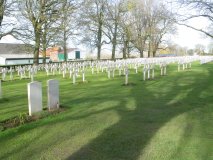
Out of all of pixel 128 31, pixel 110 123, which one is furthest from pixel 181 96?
pixel 128 31

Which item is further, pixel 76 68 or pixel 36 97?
pixel 76 68

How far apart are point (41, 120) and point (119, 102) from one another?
3523mm

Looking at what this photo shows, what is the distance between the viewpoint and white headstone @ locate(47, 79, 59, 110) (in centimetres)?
891

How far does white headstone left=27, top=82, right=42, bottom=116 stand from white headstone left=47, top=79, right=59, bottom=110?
47cm

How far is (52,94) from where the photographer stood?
901cm

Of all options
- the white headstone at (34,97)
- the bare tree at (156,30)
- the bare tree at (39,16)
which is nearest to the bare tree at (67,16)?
the bare tree at (39,16)

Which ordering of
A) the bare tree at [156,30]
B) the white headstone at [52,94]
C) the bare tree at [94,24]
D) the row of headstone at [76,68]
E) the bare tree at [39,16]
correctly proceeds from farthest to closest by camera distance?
1. the bare tree at [156,30]
2. the bare tree at [94,24]
3. the bare tree at [39,16]
4. the row of headstone at [76,68]
5. the white headstone at [52,94]

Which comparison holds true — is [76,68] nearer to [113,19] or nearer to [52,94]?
[52,94]

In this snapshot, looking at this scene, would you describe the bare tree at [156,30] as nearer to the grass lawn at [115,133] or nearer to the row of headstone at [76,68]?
the row of headstone at [76,68]

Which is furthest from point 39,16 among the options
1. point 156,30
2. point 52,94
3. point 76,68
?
point 156,30

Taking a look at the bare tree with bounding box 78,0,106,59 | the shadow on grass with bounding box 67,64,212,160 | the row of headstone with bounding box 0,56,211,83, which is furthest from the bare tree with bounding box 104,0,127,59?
the shadow on grass with bounding box 67,64,212,160

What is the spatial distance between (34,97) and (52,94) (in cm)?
78

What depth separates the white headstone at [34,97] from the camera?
8182 mm

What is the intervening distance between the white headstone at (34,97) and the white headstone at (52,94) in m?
0.47
